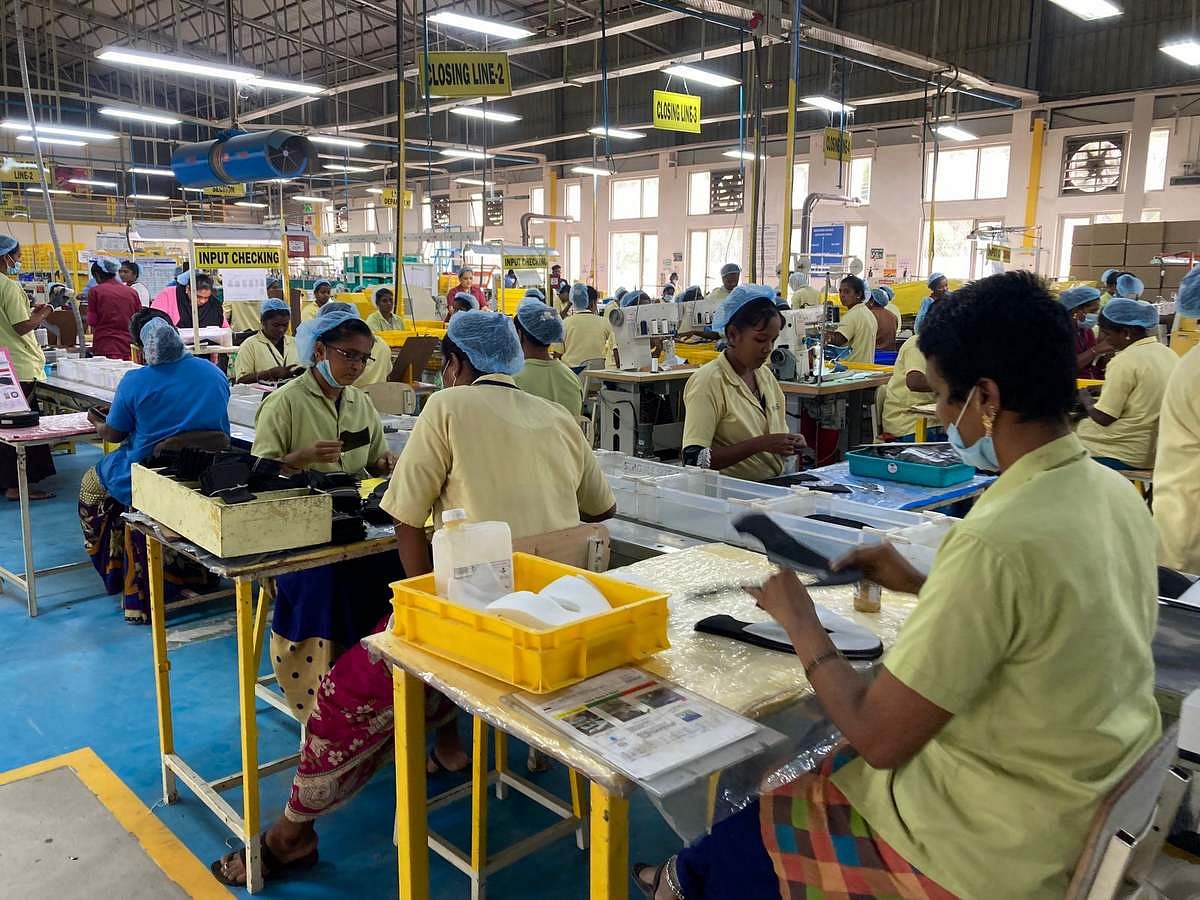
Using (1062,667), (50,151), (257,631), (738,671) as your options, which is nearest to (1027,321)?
Answer: (1062,667)

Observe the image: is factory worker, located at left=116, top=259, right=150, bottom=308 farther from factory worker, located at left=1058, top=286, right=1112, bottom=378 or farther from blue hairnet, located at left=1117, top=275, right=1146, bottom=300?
blue hairnet, located at left=1117, top=275, right=1146, bottom=300

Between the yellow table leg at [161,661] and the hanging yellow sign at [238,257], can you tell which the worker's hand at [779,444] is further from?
the hanging yellow sign at [238,257]

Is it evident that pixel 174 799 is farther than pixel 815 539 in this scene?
Yes

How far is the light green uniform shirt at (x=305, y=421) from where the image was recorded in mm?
3273

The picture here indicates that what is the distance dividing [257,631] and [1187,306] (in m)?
3.58

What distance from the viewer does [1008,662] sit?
1185 millimetres

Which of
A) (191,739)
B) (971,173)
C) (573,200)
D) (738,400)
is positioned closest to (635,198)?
(573,200)

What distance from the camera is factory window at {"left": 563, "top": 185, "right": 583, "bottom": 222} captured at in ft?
68.2

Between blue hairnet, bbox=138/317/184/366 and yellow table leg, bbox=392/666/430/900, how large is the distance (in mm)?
2666

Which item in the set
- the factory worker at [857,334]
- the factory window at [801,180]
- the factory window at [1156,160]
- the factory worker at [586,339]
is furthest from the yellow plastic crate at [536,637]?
the factory window at [801,180]

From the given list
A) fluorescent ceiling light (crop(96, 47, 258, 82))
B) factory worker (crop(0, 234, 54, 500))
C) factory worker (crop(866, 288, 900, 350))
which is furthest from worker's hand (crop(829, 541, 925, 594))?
factory worker (crop(866, 288, 900, 350))

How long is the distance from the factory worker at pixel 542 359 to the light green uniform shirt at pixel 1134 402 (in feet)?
8.57

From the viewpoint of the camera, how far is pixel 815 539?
7.64ft

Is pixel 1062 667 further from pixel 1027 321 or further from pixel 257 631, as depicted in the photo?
pixel 257 631
